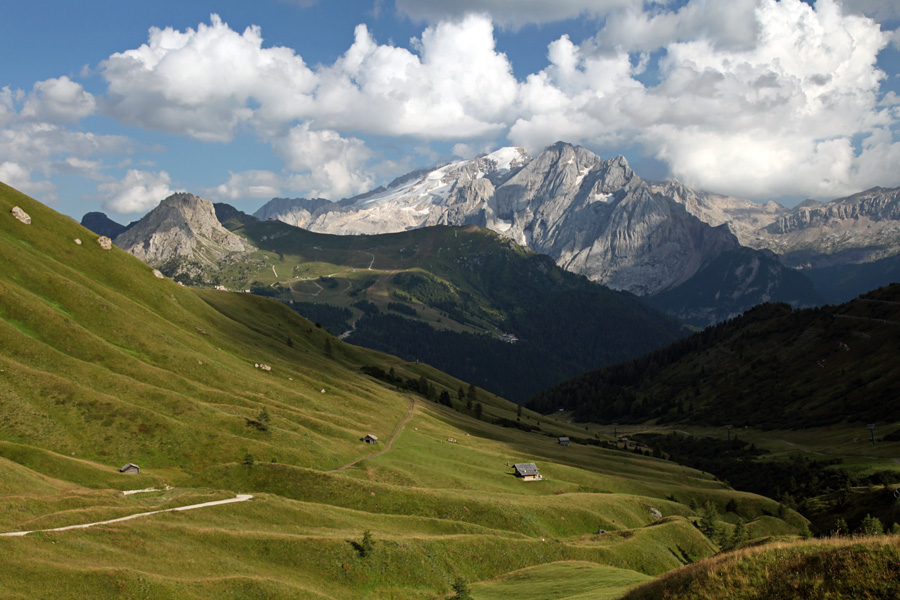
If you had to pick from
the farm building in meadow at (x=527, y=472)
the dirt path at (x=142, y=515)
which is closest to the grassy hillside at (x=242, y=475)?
the dirt path at (x=142, y=515)

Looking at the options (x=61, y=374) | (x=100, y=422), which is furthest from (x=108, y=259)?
(x=100, y=422)

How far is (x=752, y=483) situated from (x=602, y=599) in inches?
6383

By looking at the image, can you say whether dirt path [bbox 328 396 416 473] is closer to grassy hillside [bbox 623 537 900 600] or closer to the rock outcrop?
grassy hillside [bbox 623 537 900 600]

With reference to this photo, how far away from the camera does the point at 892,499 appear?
4077 inches

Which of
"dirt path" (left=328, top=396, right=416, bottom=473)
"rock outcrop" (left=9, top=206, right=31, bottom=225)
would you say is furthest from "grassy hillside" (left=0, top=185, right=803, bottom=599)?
"rock outcrop" (left=9, top=206, right=31, bottom=225)

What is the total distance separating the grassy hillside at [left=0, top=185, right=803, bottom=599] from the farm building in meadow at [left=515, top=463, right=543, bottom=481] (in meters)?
2.96

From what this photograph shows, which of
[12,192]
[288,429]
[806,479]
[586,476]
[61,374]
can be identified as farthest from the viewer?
[12,192]

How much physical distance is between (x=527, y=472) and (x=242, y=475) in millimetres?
62014

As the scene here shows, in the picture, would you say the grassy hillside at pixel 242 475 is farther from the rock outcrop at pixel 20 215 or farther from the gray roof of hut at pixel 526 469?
the gray roof of hut at pixel 526 469

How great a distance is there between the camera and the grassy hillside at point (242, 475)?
54.8 meters

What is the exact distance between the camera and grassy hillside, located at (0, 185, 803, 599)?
54.8 m

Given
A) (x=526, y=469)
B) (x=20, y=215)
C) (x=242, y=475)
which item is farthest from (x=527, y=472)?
(x=20, y=215)

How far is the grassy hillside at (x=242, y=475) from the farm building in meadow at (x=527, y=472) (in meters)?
2.96

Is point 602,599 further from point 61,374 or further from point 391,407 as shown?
point 391,407
